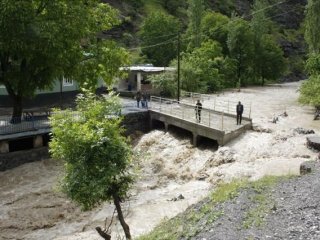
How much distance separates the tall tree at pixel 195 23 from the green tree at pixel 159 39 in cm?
267

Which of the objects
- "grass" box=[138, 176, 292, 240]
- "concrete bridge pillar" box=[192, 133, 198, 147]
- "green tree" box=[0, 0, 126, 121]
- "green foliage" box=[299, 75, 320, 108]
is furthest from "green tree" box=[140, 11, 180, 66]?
"grass" box=[138, 176, 292, 240]

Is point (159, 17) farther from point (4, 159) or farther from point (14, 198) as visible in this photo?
point (14, 198)

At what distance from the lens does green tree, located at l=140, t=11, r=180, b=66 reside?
196 ft

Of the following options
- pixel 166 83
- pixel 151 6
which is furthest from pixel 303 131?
pixel 151 6

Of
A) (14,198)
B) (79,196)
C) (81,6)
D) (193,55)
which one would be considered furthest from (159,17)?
(79,196)

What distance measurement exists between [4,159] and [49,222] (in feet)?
29.4

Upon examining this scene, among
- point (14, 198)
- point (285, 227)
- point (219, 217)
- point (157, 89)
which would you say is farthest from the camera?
point (157, 89)

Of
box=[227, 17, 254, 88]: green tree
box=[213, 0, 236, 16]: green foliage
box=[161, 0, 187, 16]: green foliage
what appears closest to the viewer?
box=[227, 17, 254, 88]: green tree

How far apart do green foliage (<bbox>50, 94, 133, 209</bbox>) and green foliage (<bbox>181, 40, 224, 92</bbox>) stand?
3412cm

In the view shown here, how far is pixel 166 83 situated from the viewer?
4441 cm

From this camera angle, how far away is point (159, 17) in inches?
2452

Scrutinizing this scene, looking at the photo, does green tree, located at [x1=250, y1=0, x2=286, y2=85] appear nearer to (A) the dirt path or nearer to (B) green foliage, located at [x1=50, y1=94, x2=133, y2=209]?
(A) the dirt path

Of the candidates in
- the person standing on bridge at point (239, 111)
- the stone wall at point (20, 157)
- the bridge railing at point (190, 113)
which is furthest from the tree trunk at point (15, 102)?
the person standing on bridge at point (239, 111)

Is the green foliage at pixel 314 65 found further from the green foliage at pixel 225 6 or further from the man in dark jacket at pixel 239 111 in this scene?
the green foliage at pixel 225 6
